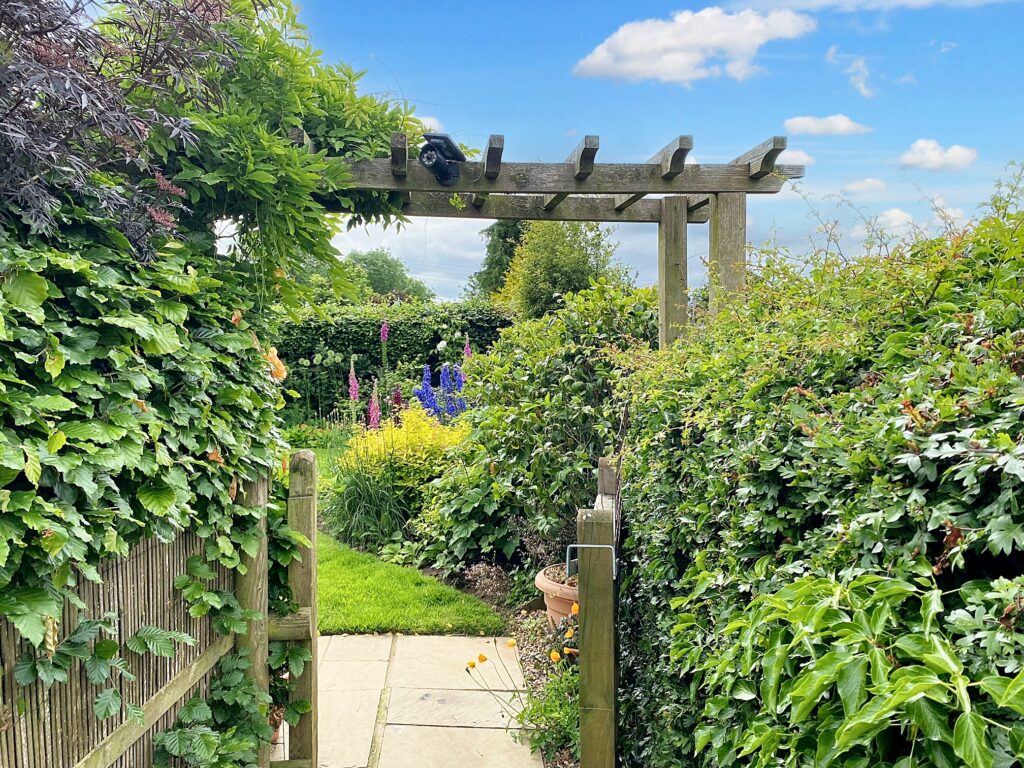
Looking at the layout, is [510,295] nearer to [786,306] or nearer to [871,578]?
[786,306]

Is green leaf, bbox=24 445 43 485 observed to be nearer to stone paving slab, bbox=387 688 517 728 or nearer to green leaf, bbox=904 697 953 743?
green leaf, bbox=904 697 953 743

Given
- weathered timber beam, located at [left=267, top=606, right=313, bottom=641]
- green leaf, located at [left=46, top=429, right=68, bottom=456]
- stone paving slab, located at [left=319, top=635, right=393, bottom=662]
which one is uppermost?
green leaf, located at [left=46, top=429, right=68, bottom=456]

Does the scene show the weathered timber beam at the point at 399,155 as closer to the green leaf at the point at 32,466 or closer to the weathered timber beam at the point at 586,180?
the weathered timber beam at the point at 586,180

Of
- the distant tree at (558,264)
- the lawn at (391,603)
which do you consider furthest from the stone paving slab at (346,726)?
the distant tree at (558,264)

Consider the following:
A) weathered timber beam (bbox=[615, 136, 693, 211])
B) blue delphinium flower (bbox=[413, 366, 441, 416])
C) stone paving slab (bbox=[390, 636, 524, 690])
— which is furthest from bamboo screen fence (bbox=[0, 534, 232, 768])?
blue delphinium flower (bbox=[413, 366, 441, 416])

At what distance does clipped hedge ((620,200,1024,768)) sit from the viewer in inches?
33.9

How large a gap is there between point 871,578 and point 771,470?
61 centimetres

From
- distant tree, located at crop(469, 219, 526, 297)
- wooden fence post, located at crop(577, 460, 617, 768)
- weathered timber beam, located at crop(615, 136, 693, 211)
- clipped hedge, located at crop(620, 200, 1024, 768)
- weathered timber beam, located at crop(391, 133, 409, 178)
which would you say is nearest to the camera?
clipped hedge, located at crop(620, 200, 1024, 768)

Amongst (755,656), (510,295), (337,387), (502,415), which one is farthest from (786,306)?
(510,295)

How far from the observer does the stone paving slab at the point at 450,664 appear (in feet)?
12.0

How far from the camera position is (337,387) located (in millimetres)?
9953

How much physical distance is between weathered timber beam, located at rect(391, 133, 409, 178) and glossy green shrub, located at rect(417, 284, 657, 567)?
5.06 ft

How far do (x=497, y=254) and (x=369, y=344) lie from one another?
867cm

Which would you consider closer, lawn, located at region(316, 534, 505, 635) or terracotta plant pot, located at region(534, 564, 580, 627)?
terracotta plant pot, located at region(534, 564, 580, 627)
